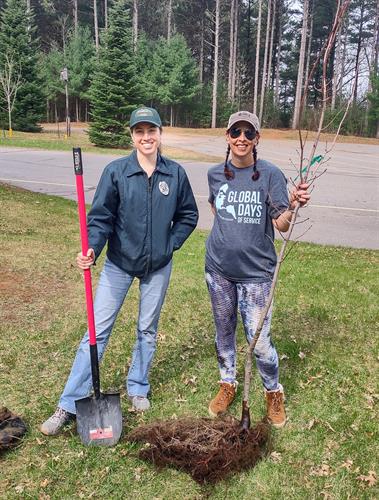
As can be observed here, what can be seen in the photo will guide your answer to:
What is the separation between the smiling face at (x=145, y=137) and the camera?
3238 mm

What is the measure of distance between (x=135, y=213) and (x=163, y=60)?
143 feet

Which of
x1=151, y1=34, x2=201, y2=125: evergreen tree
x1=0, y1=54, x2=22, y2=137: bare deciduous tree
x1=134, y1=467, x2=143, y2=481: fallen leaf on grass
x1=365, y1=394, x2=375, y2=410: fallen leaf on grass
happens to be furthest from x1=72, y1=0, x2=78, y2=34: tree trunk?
x1=134, y1=467, x2=143, y2=481: fallen leaf on grass

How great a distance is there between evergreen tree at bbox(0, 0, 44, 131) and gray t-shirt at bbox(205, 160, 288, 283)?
3255 cm

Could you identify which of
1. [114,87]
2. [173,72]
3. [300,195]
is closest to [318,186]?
[300,195]

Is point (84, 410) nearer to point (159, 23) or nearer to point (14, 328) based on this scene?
point (14, 328)

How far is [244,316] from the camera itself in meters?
3.29

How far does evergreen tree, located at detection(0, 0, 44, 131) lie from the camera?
3288 cm

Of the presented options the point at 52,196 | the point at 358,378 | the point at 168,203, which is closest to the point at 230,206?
the point at 168,203

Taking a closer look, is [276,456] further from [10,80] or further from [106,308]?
[10,80]

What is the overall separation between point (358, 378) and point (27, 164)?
16098mm

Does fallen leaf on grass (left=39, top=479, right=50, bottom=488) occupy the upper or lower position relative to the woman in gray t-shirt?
lower

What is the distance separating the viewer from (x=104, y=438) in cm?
328

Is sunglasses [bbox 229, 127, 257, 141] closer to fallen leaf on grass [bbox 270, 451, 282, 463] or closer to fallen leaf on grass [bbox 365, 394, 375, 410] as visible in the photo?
fallen leaf on grass [bbox 270, 451, 282, 463]

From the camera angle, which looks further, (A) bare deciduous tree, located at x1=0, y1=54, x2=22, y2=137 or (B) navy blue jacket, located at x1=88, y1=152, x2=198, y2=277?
(A) bare deciduous tree, located at x1=0, y1=54, x2=22, y2=137
